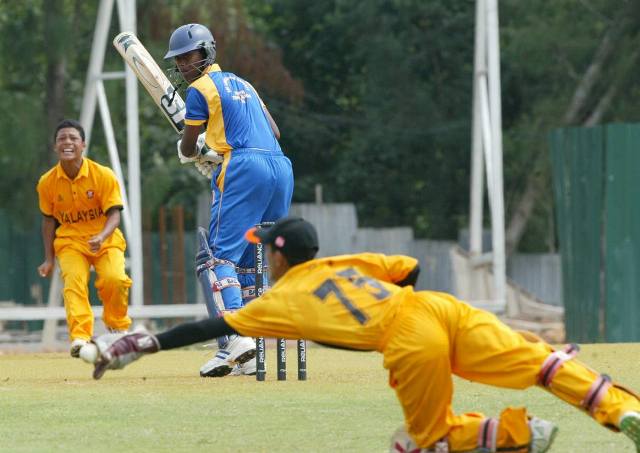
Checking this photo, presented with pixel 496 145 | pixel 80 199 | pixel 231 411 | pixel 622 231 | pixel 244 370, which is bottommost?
pixel 244 370

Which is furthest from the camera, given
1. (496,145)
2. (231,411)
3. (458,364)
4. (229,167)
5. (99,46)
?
(99,46)

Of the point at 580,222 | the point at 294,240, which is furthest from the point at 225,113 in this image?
the point at 580,222

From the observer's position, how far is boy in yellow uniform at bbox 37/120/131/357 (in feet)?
38.1

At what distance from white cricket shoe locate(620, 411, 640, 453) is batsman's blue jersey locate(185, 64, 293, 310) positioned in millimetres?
4161

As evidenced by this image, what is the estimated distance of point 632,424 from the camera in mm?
6207

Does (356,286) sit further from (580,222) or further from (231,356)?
(580,222)

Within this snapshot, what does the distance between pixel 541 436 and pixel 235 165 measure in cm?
412

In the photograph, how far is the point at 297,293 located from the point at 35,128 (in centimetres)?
1657

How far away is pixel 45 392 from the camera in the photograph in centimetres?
948

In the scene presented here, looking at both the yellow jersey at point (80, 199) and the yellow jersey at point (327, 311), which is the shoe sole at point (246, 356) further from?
the yellow jersey at point (327, 311)

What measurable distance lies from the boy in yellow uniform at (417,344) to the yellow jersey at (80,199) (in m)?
5.09

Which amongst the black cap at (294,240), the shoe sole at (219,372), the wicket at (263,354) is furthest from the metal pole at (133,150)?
the black cap at (294,240)

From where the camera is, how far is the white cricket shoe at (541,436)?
6359mm

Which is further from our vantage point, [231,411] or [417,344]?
[231,411]
